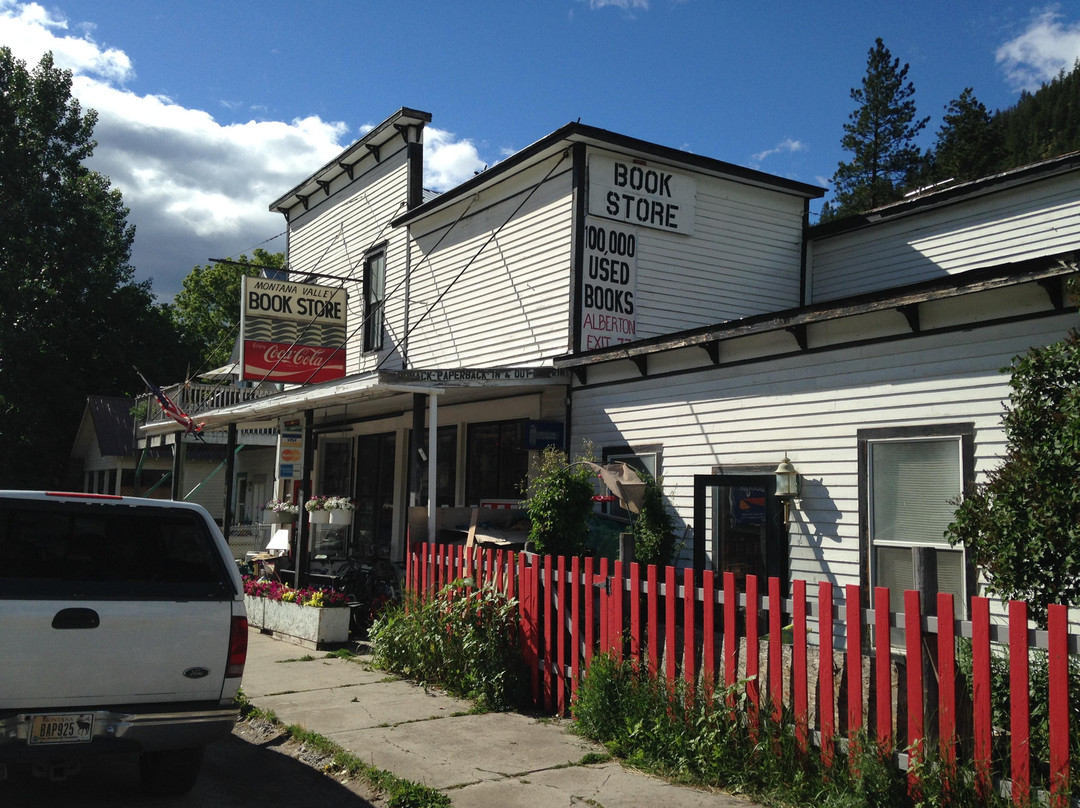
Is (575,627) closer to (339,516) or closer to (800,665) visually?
(800,665)

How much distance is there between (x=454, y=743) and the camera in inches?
263


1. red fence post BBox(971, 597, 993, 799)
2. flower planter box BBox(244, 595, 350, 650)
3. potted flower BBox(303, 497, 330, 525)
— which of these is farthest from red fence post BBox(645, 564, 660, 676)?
potted flower BBox(303, 497, 330, 525)

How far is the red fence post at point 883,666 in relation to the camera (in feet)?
16.8

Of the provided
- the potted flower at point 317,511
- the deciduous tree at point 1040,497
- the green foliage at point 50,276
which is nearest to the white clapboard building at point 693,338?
the potted flower at point 317,511

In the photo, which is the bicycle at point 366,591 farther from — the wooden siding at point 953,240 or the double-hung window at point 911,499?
the wooden siding at point 953,240

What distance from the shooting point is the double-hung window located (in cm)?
765

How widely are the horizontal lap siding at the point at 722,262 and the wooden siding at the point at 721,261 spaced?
14 mm

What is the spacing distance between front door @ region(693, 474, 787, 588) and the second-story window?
9192 millimetres

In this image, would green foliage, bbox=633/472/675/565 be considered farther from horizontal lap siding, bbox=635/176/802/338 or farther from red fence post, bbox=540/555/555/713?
horizontal lap siding, bbox=635/176/802/338

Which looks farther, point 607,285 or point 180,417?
point 180,417

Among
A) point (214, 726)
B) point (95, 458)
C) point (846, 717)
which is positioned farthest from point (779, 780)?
point (95, 458)

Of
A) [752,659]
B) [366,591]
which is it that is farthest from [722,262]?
[752,659]

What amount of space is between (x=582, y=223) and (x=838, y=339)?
4.51 meters

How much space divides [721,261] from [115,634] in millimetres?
10318
